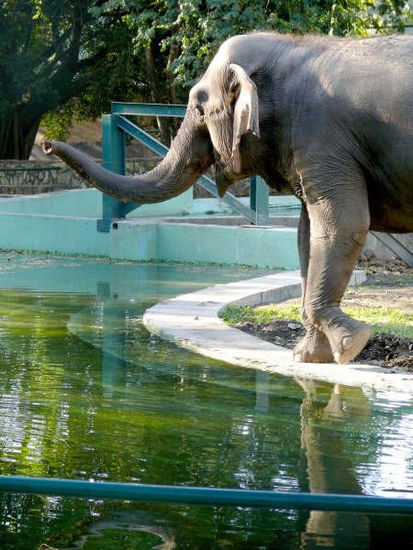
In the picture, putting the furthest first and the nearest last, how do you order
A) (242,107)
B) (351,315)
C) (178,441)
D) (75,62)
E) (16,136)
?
(16,136) → (75,62) → (351,315) → (242,107) → (178,441)

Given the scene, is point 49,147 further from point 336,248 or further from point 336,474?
point 336,474

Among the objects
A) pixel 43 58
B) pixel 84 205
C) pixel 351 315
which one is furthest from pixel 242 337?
pixel 43 58

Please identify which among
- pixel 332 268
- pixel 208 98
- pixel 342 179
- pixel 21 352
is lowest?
pixel 21 352

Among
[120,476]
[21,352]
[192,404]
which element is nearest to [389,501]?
[120,476]

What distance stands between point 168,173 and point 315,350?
164 cm

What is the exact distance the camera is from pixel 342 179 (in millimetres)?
7363

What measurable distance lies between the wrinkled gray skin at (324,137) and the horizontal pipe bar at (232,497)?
376 cm

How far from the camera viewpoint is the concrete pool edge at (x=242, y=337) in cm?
725

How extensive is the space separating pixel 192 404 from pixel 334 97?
2.22 meters

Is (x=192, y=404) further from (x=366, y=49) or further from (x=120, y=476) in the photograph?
(x=366, y=49)

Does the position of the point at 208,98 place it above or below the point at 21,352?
above

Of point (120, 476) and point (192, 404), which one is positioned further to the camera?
point (192, 404)

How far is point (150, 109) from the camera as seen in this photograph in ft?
51.1

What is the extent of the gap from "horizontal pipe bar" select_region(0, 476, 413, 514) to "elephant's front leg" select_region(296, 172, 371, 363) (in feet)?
12.3
